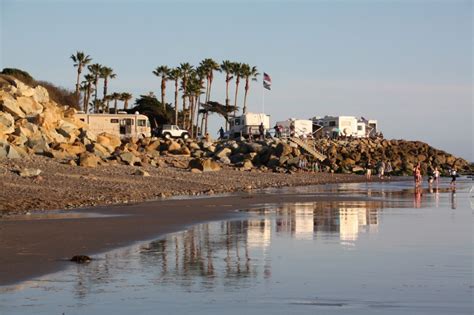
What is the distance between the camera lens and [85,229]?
63.0ft

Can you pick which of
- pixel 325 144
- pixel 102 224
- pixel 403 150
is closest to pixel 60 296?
pixel 102 224

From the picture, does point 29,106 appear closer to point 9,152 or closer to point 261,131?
point 9,152

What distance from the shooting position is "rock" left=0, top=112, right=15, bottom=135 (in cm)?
4147

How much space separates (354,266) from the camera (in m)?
13.2

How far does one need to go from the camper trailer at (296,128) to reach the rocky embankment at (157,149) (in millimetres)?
3440

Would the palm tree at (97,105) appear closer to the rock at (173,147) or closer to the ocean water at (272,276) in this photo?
the rock at (173,147)

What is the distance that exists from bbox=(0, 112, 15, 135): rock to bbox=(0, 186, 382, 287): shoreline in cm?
1395

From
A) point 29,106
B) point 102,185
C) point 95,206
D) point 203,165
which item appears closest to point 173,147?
point 203,165

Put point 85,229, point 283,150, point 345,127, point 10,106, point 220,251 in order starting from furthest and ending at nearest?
point 345,127 < point 283,150 < point 10,106 < point 85,229 < point 220,251

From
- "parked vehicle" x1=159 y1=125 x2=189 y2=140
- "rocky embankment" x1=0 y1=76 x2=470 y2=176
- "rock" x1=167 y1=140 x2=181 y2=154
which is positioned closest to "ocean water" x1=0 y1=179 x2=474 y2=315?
"rocky embankment" x1=0 y1=76 x2=470 y2=176

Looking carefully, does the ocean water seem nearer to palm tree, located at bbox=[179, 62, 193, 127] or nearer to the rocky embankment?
the rocky embankment

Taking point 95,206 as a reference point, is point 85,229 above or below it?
below

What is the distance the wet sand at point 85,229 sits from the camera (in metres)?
13.6

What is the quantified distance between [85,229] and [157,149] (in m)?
42.4
